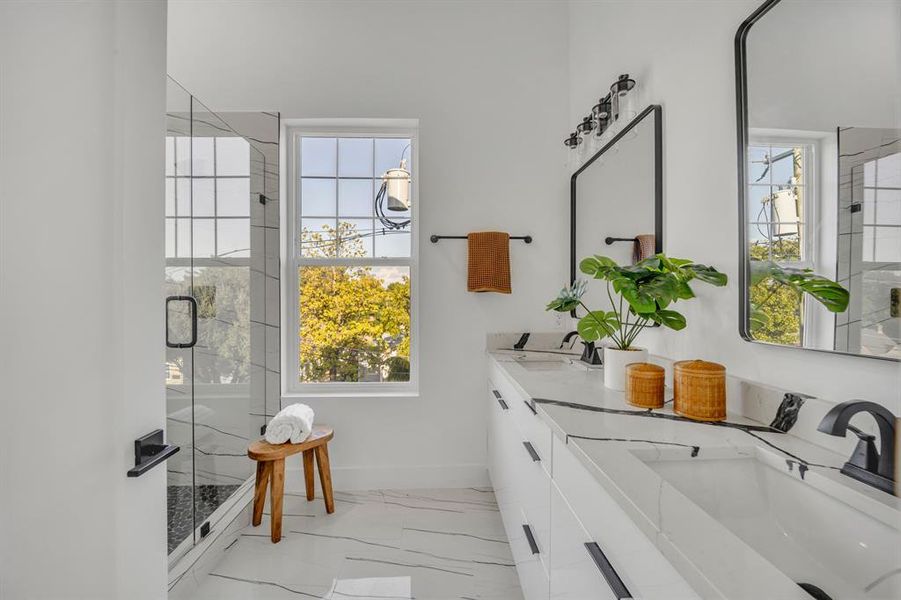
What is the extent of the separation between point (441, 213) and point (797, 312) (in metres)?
1.89

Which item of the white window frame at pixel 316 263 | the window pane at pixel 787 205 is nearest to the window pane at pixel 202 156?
the white window frame at pixel 316 263

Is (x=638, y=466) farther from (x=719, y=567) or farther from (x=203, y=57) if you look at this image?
(x=203, y=57)

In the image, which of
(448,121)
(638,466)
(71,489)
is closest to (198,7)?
(448,121)

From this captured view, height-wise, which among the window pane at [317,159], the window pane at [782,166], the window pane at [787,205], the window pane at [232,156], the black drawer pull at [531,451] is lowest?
the black drawer pull at [531,451]

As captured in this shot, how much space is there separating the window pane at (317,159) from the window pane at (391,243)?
19.7 inches

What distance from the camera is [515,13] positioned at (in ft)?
8.39

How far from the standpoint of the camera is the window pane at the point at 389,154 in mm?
2633

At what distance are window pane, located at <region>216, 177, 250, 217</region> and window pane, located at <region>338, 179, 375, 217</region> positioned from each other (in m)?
0.57

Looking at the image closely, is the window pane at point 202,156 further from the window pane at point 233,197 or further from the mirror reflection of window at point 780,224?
the mirror reflection of window at point 780,224

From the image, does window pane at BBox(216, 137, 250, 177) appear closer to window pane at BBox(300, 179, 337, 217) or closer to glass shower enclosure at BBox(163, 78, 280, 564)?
glass shower enclosure at BBox(163, 78, 280, 564)

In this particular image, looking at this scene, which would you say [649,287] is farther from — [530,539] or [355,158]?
Answer: [355,158]

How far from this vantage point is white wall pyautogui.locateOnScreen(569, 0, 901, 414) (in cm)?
99

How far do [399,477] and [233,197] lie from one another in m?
1.83

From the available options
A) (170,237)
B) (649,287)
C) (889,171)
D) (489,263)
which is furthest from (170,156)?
(889,171)
